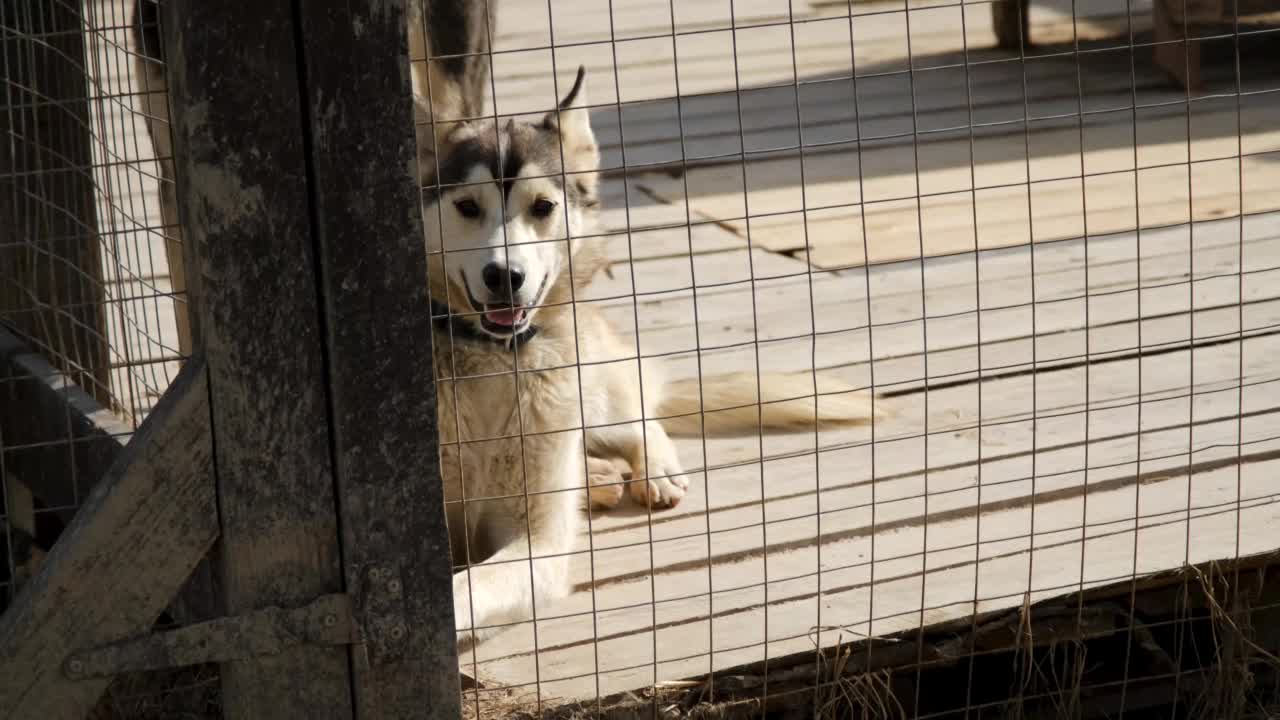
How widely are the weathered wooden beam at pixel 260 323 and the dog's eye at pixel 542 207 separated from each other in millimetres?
1140

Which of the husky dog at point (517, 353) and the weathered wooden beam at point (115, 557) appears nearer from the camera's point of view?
the weathered wooden beam at point (115, 557)

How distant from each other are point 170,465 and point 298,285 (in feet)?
0.96

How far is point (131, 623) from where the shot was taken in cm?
180

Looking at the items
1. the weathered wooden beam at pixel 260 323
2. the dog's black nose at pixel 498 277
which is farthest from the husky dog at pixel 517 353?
the weathered wooden beam at pixel 260 323

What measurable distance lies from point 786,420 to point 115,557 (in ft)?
6.40

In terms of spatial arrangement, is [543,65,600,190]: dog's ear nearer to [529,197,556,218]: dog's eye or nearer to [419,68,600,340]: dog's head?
[419,68,600,340]: dog's head

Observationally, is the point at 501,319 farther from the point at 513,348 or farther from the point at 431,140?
the point at 431,140

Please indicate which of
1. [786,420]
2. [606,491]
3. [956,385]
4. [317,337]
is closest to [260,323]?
[317,337]

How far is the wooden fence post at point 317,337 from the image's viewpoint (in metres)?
1.69

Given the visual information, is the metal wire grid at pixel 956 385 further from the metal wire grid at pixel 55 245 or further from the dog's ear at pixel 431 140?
the metal wire grid at pixel 55 245

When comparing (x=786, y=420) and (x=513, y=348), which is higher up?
(x=513, y=348)

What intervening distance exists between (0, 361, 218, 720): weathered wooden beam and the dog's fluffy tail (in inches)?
63.7

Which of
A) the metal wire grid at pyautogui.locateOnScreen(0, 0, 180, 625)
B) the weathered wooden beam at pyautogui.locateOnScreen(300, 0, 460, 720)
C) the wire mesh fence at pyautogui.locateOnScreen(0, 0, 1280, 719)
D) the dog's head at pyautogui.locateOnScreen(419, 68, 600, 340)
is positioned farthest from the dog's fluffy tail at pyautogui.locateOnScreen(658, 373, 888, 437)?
the weathered wooden beam at pyautogui.locateOnScreen(300, 0, 460, 720)

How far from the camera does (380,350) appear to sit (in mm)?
1779
